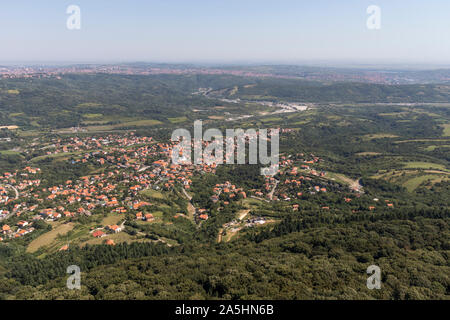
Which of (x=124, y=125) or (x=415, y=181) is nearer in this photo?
(x=415, y=181)

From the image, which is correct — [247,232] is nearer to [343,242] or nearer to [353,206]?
[343,242]

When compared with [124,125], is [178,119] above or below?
above

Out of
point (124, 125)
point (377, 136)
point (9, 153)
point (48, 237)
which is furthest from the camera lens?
point (124, 125)

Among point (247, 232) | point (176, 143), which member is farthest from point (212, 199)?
point (176, 143)

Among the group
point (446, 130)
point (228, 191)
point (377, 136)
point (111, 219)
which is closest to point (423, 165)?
point (377, 136)

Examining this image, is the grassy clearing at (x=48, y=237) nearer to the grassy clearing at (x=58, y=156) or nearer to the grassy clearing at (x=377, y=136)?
the grassy clearing at (x=58, y=156)

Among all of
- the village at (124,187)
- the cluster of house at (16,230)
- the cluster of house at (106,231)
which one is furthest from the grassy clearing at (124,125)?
the cluster of house at (106,231)

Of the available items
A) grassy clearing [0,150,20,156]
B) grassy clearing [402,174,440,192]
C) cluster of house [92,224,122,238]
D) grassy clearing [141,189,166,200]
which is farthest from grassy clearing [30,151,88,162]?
grassy clearing [402,174,440,192]

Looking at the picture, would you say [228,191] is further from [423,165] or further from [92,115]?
[92,115]
